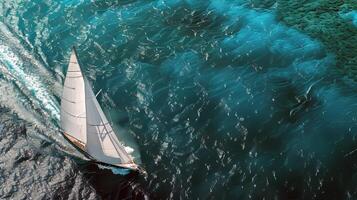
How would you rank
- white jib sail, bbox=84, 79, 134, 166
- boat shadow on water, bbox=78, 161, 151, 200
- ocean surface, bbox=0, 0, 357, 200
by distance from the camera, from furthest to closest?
1. ocean surface, bbox=0, 0, 357, 200
2. boat shadow on water, bbox=78, 161, 151, 200
3. white jib sail, bbox=84, 79, 134, 166

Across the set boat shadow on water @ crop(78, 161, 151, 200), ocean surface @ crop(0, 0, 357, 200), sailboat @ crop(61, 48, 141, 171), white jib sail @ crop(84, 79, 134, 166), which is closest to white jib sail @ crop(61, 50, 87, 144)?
sailboat @ crop(61, 48, 141, 171)

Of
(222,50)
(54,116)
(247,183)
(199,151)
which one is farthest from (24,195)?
(222,50)

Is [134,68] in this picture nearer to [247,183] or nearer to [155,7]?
[155,7]

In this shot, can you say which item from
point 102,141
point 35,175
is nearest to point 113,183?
point 102,141

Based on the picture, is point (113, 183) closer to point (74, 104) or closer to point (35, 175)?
point (35, 175)

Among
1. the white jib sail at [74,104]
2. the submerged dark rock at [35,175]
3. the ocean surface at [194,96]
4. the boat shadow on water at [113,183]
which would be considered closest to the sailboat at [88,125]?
the white jib sail at [74,104]

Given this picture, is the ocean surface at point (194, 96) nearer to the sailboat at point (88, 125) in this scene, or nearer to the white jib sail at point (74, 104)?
the sailboat at point (88, 125)

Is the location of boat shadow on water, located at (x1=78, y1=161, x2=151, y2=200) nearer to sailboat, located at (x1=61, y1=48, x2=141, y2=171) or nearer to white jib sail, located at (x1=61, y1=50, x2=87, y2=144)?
sailboat, located at (x1=61, y1=48, x2=141, y2=171)
